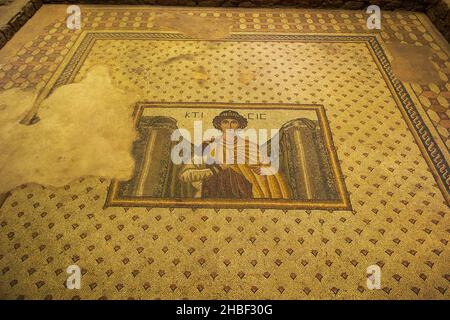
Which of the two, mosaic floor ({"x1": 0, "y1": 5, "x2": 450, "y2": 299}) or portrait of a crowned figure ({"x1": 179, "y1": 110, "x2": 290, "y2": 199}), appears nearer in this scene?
mosaic floor ({"x1": 0, "y1": 5, "x2": 450, "y2": 299})

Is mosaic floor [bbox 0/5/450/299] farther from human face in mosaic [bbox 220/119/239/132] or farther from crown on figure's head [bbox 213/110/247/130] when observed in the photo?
human face in mosaic [bbox 220/119/239/132]

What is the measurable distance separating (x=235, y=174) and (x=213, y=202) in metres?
0.35

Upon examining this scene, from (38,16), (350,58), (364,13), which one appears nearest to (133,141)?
(350,58)

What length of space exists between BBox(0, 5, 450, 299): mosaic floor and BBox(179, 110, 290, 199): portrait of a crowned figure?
13cm

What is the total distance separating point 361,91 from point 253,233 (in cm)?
229

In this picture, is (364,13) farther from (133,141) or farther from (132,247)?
(132,247)

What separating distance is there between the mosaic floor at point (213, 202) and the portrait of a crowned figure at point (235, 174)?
13 cm

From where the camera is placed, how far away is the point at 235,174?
3174mm

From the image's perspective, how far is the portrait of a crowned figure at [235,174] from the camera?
305cm

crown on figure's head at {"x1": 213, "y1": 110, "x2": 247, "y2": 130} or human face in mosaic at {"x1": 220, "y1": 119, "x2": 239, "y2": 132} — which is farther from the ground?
crown on figure's head at {"x1": 213, "y1": 110, "x2": 247, "y2": 130}

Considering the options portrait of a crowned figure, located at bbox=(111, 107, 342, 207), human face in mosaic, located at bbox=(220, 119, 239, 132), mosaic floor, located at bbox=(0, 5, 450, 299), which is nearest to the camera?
mosaic floor, located at bbox=(0, 5, 450, 299)

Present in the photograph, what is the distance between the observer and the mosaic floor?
2555mm

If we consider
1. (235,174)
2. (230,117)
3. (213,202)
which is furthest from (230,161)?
(230,117)

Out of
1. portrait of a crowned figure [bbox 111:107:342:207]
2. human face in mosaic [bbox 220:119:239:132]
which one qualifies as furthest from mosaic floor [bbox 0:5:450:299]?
human face in mosaic [bbox 220:119:239:132]
